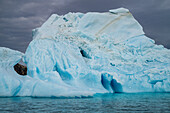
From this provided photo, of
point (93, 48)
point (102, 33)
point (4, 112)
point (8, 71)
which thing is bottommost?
point (4, 112)

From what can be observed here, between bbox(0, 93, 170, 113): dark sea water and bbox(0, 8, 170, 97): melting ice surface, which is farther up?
bbox(0, 8, 170, 97): melting ice surface

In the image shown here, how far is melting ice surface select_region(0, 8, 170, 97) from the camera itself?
1129cm

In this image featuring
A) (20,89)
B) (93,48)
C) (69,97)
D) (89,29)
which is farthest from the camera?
(89,29)

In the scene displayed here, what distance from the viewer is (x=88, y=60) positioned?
15000mm

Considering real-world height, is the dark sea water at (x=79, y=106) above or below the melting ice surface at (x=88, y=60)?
below

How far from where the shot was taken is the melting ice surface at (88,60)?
11.3 m

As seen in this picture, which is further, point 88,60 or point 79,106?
point 88,60

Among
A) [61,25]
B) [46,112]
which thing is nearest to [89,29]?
[61,25]

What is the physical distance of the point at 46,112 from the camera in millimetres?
6512

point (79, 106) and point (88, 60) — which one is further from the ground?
point (88, 60)

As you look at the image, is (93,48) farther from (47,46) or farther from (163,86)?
(163,86)

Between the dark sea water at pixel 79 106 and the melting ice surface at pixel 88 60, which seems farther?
the melting ice surface at pixel 88 60

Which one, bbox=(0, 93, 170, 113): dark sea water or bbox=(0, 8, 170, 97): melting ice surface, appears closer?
bbox=(0, 93, 170, 113): dark sea water

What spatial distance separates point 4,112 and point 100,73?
7808 millimetres
